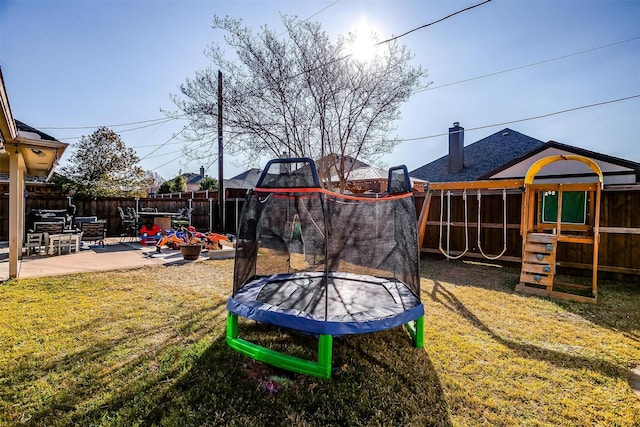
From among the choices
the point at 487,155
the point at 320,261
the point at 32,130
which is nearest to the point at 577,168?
the point at 487,155

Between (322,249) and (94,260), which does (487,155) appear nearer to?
(322,249)

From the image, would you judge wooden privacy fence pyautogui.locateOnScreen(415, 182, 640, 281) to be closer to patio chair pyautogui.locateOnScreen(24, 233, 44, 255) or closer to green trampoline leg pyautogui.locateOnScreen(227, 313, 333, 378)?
green trampoline leg pyautogui.locateOnScreen(227, 313, 333, 378)

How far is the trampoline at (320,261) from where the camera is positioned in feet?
7.75

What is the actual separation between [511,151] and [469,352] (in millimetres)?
13220

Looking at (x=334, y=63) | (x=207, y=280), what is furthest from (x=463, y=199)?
(x=207, y=280)

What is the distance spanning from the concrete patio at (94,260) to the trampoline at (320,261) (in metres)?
3.93

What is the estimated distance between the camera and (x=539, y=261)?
179 inches

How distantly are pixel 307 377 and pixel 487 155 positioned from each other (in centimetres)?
1439

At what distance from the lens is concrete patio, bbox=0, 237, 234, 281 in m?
5.39

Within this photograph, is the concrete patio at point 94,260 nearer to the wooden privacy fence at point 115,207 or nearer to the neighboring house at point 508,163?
the wooden privacy fence at point 115,207

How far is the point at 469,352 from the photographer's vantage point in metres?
A: 2.62

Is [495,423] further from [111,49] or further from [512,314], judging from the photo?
[111,49]

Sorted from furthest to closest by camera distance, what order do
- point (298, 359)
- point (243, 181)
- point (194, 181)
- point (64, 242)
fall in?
point (194, 181) < point (243, 181) < point (64, 242) < point (298, 359)

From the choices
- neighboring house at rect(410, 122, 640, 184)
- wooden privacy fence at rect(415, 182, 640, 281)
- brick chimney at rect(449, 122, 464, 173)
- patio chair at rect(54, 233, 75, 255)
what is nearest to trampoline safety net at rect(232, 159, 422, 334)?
wooden privacy fence at rect(415, 182, 640, 281)
